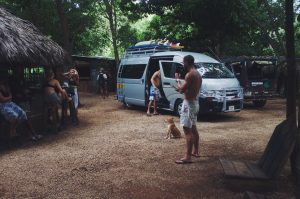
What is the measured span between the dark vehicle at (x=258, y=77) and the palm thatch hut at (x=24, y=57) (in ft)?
21.7

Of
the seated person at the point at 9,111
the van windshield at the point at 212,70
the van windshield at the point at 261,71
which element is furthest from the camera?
the van windshield at the point at 261,71

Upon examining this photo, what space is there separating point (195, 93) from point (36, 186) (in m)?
3.08

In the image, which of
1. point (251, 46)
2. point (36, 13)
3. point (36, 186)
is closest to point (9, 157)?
point (36, 186)

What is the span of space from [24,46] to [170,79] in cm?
511

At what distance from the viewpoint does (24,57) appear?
10.1m

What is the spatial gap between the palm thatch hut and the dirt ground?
1161 mm

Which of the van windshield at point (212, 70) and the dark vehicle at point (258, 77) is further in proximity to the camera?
the dark vehicle at point (258, 77)

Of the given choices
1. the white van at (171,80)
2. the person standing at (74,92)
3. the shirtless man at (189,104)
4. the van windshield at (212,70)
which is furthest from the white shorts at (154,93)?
the shirtless man at (189,104)

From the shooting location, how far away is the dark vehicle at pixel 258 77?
613 inches

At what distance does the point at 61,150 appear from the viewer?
8.82 metres

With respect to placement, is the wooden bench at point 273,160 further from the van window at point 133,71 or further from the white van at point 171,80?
the van window at point 133,71

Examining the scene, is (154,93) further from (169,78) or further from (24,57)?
(24,57)

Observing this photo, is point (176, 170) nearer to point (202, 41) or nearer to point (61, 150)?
point (61, 150)

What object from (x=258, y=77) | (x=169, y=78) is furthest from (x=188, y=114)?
(x=258, y=77)
